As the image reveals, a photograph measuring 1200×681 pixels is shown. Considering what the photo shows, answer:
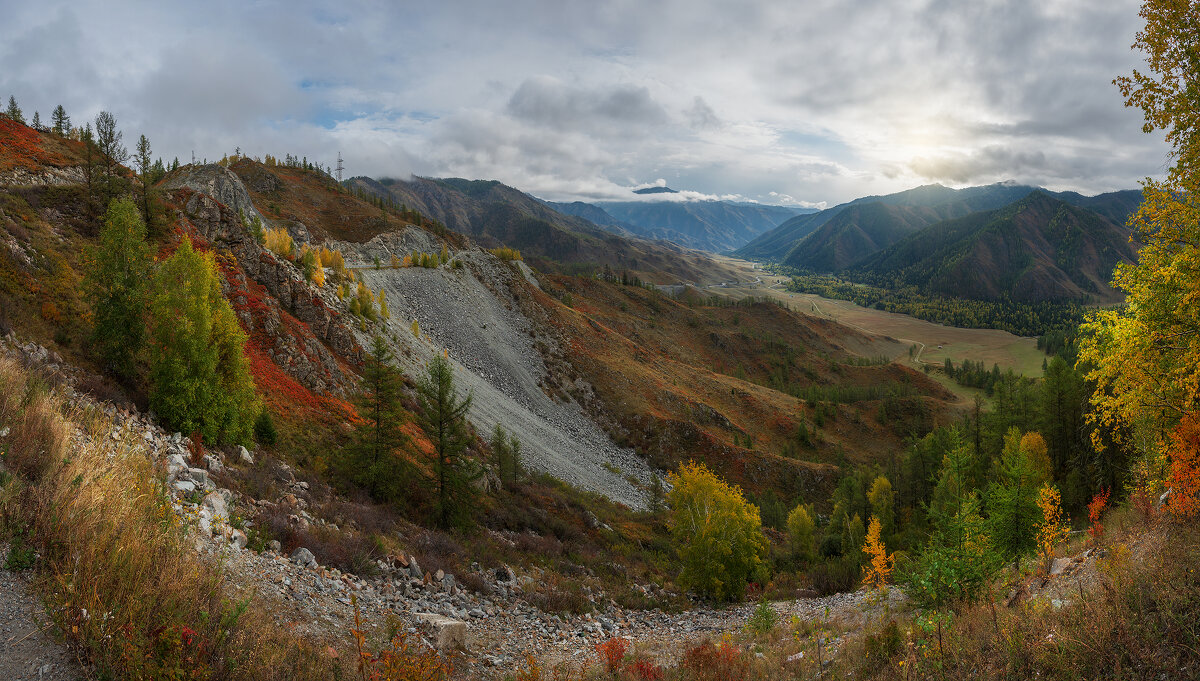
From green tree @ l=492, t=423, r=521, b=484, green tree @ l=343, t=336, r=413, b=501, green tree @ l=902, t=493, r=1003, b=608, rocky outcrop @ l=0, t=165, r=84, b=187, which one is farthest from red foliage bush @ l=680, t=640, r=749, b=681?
rocky outcrop @ l=0, t=165, r=84, b=187

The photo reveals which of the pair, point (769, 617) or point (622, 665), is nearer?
point (622, 665)

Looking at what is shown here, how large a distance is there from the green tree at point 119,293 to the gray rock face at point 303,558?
407 inches

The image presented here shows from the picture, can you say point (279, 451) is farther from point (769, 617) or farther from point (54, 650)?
point (769, 617)

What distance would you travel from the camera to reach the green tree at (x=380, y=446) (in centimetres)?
2170

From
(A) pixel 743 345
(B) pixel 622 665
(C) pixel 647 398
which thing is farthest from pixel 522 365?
(A) pixel 743 345

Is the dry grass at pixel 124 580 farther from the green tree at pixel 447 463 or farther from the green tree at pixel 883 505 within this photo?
the green tree at pixel 883 505

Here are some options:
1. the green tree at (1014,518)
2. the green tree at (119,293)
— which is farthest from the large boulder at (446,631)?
the green tree at (1014,518)

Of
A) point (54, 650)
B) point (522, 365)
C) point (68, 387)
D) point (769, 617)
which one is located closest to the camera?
point (54, 650)

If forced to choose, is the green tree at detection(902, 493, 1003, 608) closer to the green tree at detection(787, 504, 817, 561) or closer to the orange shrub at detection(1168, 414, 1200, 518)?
the orange shrub at detection(1168, 414, 1200, 518)

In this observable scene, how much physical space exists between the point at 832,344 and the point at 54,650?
207 m

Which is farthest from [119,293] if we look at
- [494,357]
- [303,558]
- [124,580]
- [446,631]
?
[494,357]

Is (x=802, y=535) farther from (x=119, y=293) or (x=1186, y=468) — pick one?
(x=119, y=293)

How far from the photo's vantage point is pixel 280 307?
116 ft

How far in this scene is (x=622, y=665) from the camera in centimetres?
1084
